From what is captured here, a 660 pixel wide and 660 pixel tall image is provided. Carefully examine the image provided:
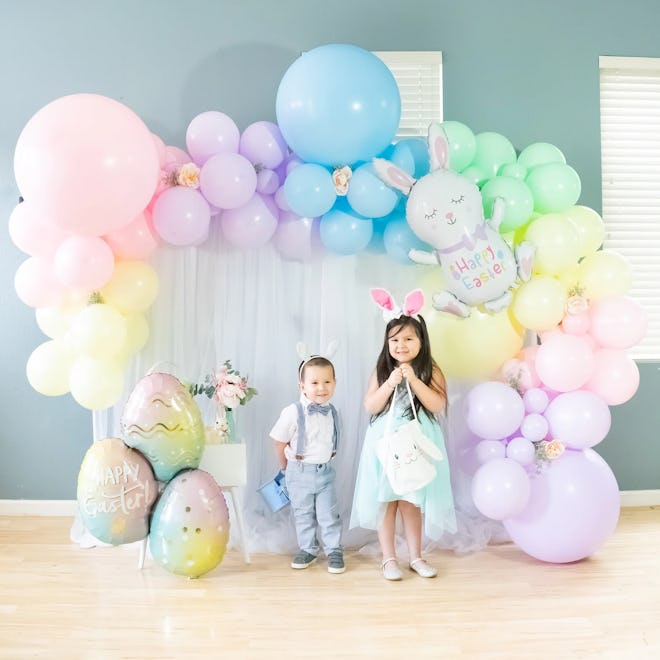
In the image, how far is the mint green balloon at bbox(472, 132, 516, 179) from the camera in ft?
10.6

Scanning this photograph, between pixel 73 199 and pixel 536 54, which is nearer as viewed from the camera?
pixel 73 199

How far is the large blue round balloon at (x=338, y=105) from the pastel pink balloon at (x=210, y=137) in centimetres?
22

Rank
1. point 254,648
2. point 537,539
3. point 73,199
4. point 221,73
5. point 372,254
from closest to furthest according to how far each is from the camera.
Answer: point 254,648 < point 73,199 < point 537,539 < point 372,254 < point 221,73

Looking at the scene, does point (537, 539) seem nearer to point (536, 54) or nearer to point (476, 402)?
point (476, 402)

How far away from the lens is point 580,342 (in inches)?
119

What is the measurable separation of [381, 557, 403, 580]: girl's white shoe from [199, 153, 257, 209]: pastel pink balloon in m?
1.45

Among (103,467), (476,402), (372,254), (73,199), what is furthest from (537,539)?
(73,199)

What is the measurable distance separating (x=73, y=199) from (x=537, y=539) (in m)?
2.06

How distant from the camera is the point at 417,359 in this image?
3.04 m

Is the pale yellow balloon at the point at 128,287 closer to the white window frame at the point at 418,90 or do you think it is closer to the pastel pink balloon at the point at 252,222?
the pastel pink balloon at the point at 252,222

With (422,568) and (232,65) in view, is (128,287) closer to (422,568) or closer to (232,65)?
(232,65)

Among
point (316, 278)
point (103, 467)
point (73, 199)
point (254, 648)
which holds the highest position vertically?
point (73, 199)

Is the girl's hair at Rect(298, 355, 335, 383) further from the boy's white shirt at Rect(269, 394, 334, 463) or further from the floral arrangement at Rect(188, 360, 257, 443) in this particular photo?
the floral arrangement at Rect(188, 360, 257, 443)

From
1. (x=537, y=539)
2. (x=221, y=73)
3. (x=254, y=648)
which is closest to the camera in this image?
(x=254, y=648)
